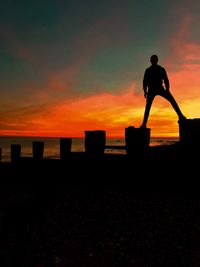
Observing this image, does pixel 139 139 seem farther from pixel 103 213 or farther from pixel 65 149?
pixel 65 149

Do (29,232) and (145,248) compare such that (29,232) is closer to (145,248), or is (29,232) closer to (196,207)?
(145,248)

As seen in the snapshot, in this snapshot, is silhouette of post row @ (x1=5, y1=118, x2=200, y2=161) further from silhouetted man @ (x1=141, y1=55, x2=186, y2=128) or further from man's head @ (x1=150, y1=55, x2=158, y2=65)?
man's head @ (x1=150, y1=55, x2=158, y2=65)

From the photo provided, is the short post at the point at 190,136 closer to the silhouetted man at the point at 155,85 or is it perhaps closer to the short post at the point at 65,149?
the silhouetted man at the point at 155,85

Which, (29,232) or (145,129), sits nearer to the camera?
(29,232)

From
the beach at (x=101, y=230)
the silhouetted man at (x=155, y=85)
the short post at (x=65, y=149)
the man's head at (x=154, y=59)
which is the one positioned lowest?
the beach at (x=101, y=230)

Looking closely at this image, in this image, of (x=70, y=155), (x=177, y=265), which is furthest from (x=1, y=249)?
(x=70, y=155)

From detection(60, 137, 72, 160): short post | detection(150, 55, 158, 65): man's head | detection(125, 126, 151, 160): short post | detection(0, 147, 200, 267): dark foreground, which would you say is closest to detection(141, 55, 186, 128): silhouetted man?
detection(150, 55, 158, 65): man's head

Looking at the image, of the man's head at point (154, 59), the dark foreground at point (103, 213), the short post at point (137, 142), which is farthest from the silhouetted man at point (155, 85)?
the dark foreground at point (103, 213)

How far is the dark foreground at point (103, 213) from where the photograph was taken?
4.88 meters

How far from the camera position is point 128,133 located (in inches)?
373

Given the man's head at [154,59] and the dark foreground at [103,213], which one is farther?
the man's head at [154,59]

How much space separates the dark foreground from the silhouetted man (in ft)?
7.18

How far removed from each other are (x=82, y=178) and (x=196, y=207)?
170 inches

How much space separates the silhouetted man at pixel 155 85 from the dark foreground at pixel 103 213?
2188mm
